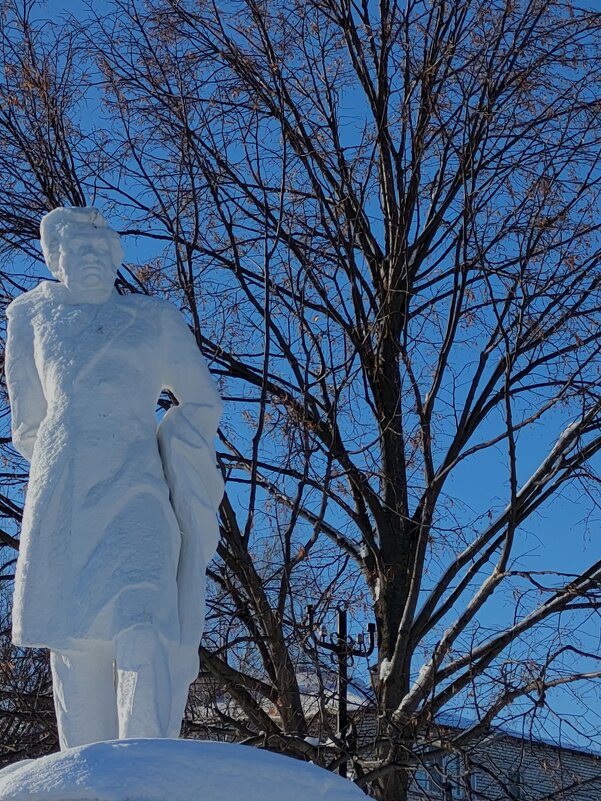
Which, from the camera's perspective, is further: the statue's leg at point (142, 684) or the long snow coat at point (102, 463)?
the long snow coat at point (102, 463)

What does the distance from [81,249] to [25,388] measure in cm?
57

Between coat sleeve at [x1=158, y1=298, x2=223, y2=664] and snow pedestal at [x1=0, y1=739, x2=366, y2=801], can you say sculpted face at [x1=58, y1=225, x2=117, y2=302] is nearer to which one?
coat sleeve at [x1=158, y1=298, x2=223, y2=664]

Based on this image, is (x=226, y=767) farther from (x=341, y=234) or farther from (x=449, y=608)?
(x=341, y=234)

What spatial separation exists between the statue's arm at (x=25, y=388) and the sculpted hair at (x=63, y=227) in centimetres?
27

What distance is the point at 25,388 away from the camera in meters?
4.98

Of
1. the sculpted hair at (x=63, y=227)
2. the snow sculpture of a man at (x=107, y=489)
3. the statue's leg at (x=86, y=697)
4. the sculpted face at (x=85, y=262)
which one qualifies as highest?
the sculpted hair at (x=63, y=227)

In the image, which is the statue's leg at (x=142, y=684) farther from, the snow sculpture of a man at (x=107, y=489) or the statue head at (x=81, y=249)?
the statue head at (x=81, y=249)

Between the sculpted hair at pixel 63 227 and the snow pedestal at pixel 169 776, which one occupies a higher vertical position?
the sculpted hair at pixel 63 227

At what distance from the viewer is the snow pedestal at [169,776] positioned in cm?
320

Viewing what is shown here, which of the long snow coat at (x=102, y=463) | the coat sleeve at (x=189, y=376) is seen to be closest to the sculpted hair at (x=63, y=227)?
the long snow coat at (x=102, y=463)

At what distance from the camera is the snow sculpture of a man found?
14.3 ft

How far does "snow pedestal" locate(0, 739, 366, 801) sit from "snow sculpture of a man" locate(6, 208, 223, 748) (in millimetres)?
878

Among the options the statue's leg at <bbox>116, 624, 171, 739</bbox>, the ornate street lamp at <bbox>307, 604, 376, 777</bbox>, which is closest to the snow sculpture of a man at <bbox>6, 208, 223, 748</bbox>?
the statue's leg at <bbox>116, 624, 171, 739</bbox>

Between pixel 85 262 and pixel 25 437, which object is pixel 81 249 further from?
pixel 25 437
